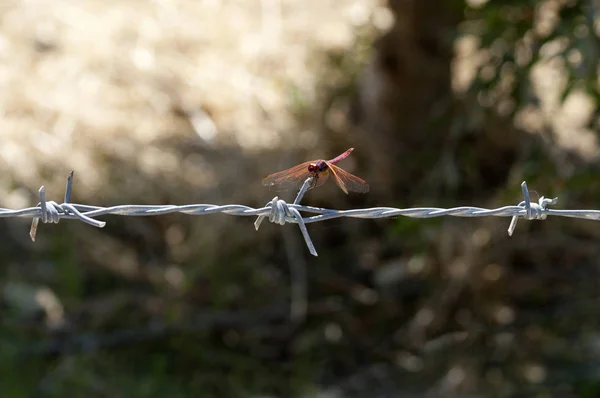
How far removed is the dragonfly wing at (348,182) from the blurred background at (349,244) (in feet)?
4.13

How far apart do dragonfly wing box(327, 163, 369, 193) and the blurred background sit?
4.13 ft

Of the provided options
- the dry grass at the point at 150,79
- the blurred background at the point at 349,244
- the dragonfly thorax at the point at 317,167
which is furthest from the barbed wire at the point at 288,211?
the dry grass at the point at 150,79

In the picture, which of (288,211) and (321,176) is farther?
(321,176)

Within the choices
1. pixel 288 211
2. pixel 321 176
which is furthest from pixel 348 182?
pixel 288 211

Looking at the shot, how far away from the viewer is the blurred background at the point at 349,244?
12.2ft

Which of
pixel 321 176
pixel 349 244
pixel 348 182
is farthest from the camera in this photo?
pixel 349 244

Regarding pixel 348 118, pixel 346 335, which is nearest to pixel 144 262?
pixel 346 335

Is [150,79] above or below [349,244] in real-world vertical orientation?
above

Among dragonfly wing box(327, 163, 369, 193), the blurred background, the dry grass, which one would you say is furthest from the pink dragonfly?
the dry grass

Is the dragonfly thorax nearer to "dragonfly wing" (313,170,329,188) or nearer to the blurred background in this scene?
"dragonfly wing" (313,170,329,188)

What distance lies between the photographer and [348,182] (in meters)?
2.14

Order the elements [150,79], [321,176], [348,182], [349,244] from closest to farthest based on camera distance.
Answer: [321,176], [348,182], [349,244], [150,79]

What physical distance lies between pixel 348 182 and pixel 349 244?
2.31 meters

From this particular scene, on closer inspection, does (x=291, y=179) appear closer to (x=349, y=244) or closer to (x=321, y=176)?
(x=321, y=176)
